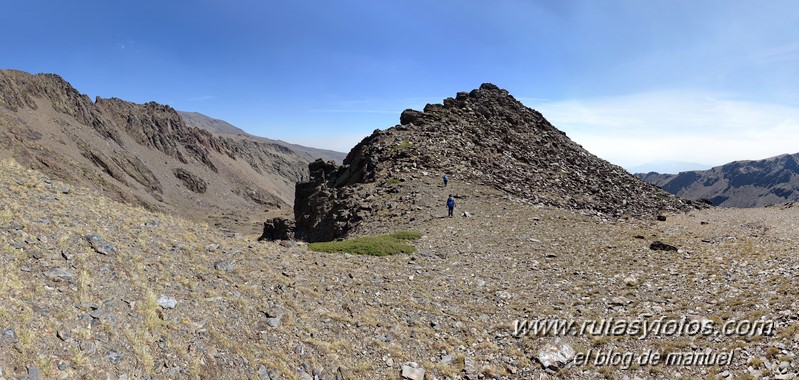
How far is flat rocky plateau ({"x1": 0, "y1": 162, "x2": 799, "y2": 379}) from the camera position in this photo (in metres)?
10.3

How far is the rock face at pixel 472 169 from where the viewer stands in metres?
42.3

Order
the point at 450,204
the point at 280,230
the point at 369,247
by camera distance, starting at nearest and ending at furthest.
Result: the point at 369,247 < the point at 450,204 < the point at 280,230

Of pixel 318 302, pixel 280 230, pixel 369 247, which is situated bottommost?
pixel 280 230

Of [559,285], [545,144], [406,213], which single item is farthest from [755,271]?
[545,144]

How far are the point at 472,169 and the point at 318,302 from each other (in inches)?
1396

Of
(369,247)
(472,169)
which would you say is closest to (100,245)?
(369,247)

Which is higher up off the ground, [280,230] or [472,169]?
[472,169]

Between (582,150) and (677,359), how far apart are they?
5680cm

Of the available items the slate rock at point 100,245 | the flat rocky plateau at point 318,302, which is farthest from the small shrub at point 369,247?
the slate rock at point 100,245

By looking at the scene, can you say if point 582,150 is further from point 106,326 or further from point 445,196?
point 106,326

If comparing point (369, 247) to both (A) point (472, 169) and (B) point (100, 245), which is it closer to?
(B) point (100, 245)

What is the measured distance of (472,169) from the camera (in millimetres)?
48500

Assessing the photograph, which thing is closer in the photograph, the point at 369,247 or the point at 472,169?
the point at 369,247

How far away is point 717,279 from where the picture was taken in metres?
20.0
